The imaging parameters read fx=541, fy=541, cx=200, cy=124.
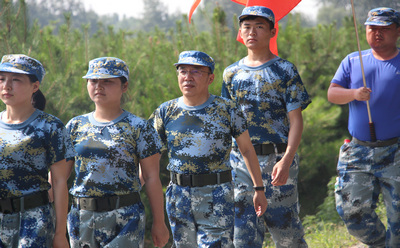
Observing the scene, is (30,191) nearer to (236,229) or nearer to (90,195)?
(90,195)

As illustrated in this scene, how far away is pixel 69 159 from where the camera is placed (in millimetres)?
3350

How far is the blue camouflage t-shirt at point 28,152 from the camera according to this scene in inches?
122

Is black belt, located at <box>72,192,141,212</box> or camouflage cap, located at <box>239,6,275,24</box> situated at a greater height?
camouflage cap, located at <box>239,6,275,24</box>

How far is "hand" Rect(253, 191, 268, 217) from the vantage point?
3.96m

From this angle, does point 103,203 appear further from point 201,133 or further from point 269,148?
point 269,148

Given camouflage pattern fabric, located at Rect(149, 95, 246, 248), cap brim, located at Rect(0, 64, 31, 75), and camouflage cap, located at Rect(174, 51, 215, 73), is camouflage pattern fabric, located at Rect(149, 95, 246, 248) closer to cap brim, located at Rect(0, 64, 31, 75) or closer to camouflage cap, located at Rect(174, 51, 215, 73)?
camouflage cap, located at Rect(174, 51, 215, 73)

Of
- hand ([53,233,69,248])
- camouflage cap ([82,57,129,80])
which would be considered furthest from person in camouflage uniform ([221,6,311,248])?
hand ([53,233,69,248])

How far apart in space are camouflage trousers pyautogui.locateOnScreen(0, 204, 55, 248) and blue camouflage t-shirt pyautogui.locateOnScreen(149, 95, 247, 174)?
39.9 inches

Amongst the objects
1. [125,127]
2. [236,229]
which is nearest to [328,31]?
[236,229]

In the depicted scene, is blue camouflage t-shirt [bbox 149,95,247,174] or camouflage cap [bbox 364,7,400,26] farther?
camouflage cap [bbox 364,7,400,26]

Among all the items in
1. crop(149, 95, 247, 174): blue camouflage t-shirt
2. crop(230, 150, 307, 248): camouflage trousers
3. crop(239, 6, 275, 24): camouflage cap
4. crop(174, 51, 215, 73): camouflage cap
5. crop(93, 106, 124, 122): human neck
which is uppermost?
crop(239, 6, 275, 24): camouflage cap

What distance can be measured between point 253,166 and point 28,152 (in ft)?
5.21

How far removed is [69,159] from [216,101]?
1096 mm

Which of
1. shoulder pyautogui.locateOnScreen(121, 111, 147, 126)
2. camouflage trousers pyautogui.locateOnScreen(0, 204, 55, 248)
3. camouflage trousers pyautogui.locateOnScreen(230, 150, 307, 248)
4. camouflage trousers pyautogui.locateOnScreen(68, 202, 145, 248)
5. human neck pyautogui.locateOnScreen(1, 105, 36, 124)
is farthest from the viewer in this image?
camouflage trousers pyautogui.locateOnScreen(230, 150, 307, 248)
